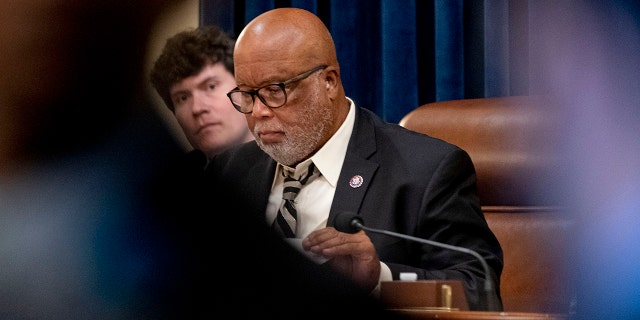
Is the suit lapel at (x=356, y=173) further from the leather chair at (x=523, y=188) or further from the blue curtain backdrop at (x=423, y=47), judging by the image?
the blue curtain backdrop at (x=423, y=47)

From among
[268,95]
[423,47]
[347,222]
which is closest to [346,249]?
[347,222]

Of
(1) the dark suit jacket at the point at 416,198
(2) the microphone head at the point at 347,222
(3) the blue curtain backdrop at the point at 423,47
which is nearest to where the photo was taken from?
(2) the microphone head at the point at 347,222

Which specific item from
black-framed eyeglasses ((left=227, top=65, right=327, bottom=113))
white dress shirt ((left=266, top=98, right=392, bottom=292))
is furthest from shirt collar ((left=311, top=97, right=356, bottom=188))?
black-framed eyeglasses ((left=227, top=65, right=327, bottom=113))

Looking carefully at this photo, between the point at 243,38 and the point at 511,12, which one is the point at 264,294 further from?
the point at 511,12

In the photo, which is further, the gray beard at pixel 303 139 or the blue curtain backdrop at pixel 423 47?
the blue curtain backdrop at pixel 423 47

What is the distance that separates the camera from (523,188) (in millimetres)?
2016

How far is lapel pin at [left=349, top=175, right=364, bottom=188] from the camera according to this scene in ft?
5.90

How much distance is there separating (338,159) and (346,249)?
731mm

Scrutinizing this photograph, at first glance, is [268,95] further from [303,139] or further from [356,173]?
[356,173]

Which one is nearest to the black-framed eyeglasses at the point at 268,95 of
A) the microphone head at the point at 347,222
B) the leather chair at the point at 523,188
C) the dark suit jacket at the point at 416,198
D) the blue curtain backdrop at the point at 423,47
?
the dark suit jacket at the point at 416,198

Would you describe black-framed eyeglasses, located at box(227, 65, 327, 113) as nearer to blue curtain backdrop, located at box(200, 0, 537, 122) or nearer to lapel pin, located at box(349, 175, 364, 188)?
lapel pin, located at box(349, 175, 364, 188)

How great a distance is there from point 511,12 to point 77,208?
2229 mm

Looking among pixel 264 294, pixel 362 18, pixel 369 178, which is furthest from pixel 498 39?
pixel 264 294

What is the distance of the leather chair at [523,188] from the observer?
6.57 feet
